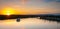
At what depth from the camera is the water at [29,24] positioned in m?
1.82

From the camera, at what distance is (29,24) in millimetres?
1850

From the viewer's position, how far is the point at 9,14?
1.81 metres

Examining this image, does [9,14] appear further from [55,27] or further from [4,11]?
[55,27]

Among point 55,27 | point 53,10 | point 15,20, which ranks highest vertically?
point 53,10

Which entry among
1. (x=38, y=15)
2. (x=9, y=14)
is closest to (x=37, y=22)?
(x=38, y=15)

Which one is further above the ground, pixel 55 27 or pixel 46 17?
pixel 46 17

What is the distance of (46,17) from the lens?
5.93ft

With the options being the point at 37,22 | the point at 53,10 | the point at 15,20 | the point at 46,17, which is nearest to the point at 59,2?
the point at 53,10

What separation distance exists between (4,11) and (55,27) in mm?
717

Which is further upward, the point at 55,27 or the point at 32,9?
the point at 32,9

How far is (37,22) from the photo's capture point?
186 centimetres

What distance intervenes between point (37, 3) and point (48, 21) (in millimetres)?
284

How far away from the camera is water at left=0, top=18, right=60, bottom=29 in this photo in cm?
182

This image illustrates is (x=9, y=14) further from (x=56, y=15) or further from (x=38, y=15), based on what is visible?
(x=56, y=15)
